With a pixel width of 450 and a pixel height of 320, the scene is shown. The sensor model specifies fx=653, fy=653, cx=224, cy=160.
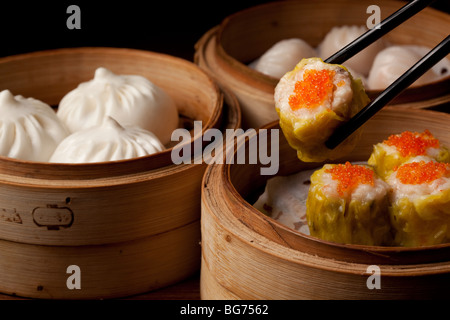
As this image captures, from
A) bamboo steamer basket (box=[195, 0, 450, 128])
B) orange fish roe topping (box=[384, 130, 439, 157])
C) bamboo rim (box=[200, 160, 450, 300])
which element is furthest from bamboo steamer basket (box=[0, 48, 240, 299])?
orange fish roe topping (box=[384, 130, 439, 157])

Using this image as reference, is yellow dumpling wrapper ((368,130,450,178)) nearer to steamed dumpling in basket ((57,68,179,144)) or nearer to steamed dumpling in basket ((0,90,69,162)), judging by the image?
steamed dumpling in basket ((57,68,179,144))

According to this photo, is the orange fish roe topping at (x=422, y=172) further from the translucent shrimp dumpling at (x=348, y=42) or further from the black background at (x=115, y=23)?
the black background at (x=115, y=23)

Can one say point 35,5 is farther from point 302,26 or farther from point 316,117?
point 316,117

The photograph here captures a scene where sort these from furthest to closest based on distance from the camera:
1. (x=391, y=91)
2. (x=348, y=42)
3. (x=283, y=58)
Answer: (x=348, y=42)
(x=283, y=58)
(x=391, y=91)

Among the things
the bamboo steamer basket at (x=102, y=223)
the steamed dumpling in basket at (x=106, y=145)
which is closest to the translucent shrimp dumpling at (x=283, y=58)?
the bamboo steamer basket at (x=102, y=223)

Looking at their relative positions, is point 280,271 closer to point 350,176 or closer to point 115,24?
point 350,176

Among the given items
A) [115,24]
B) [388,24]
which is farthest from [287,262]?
[115,24]

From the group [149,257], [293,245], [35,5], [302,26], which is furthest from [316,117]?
[35,5]
